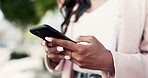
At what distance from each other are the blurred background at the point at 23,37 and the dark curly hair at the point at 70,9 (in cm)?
128

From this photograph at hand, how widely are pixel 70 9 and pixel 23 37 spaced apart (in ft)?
5.21

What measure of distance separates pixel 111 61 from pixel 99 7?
18cm

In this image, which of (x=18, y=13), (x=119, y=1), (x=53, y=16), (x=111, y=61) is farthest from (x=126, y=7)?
(x=18, y=13)

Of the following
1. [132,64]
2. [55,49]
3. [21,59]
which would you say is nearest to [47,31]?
[55,49]

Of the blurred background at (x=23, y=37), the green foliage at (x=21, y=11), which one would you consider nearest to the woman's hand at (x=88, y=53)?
the blurred background at (x=23, y=37)

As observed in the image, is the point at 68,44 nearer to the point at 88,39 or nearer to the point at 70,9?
the point at 88,39

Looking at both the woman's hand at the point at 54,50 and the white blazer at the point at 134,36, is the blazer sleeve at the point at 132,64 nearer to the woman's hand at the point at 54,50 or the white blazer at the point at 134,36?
the white blazer at the point at 134,36

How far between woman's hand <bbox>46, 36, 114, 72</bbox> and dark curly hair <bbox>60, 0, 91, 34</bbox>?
0.60 ft

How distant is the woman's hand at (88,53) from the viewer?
65 centimetres

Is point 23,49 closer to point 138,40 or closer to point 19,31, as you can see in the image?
point 19,31

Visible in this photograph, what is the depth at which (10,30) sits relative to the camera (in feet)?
8.30

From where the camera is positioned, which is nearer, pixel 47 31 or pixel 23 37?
pixel 47 31

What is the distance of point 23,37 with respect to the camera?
2.45 meters

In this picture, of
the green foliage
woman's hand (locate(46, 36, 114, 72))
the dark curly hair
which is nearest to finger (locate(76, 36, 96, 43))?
woman's hand (locate(46, 36, 114, 72))
